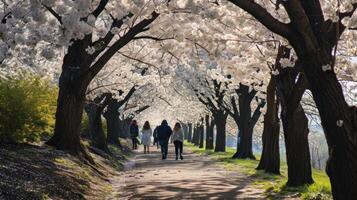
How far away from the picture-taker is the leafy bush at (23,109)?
16125 millimetres

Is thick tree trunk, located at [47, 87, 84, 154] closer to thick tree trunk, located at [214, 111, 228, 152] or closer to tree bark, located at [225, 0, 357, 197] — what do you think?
tree bark, located at [225, 0, 357, 197]

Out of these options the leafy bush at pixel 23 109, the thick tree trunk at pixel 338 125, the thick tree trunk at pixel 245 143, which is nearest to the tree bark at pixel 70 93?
the leafy bush at pixel 23 109

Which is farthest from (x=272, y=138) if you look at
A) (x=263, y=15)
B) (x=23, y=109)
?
(x=263, y=15)

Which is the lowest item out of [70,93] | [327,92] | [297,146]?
[297,146]

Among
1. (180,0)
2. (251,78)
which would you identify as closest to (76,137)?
(180,0)

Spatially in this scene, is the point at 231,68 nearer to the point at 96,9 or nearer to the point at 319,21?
the point at 96,9

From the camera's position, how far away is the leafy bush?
16125mm

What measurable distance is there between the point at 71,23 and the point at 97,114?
775 inches

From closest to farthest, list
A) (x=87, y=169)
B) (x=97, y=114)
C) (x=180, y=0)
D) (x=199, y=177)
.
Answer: (x=180, y=0) → (x=87, y=169) → (x=199, y=177) → (x=97, y=114)

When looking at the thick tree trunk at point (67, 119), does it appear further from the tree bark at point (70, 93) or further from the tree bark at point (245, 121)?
the tree bark at point (245, 121)

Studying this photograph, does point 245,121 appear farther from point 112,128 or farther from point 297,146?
point 297,146

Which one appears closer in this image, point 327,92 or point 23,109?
point 327,92

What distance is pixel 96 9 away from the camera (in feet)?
54.6

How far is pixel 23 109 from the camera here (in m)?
16.4
